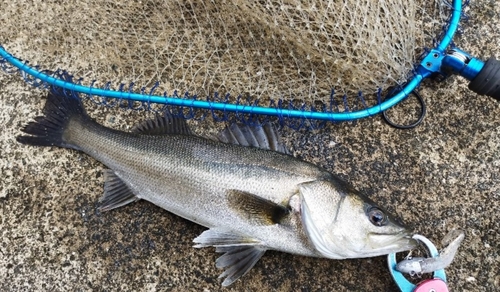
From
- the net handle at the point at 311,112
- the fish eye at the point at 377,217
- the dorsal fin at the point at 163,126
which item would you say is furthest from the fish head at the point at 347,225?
the dorsal fin at the point at 163,126

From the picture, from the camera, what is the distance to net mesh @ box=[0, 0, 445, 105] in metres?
2.40

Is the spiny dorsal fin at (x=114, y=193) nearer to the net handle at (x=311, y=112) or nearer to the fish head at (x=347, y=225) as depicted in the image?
the net handle at (x=311, y=112)

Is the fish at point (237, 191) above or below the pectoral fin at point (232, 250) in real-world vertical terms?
above

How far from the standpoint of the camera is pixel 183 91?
2.76m

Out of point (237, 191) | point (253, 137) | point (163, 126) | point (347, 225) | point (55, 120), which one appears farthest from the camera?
point (55, 120)

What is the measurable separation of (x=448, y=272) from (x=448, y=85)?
1052 millimetres

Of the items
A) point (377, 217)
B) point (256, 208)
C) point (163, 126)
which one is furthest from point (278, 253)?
point (163, 126)

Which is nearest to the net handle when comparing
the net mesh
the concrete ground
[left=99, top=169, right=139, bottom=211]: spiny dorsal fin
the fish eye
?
the net mesh

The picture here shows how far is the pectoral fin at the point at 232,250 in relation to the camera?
7.66 ft

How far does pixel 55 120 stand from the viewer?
268cm

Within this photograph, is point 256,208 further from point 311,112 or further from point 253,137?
point 311,112

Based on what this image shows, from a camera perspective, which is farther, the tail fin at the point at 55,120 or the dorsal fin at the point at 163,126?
the tail fin at the point at 55,120

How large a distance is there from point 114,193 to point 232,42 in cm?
104

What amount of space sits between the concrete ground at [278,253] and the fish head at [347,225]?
0.35 meters
